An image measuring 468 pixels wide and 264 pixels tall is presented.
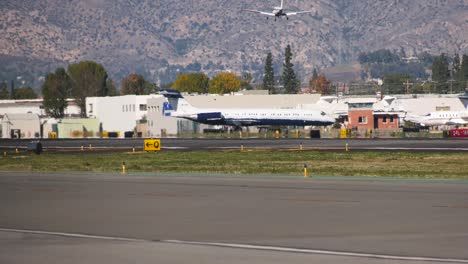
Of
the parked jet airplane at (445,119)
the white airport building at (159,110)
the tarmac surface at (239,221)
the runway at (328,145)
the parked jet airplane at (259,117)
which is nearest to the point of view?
the tarmac surface at (239,221)

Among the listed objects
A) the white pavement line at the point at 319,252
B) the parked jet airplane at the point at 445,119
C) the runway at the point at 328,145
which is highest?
the parked jet airplane at the point at 445,119

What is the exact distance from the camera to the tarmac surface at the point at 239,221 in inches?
933

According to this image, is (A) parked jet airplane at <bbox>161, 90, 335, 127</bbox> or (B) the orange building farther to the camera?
(B) the orange building

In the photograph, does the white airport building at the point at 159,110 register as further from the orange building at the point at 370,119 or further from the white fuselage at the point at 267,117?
the white fuselage at the point at 267,117

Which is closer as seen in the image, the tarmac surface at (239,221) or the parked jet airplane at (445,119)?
the tarmac surface at (239,221)

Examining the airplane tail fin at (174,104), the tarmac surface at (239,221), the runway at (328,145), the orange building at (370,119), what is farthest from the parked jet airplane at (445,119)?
the tarmac surface at (239,221)

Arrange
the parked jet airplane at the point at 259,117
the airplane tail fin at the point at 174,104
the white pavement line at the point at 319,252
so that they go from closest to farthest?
the white pavement line at the point at 319,252
the parked jet airplane at the point at 259,117
the airplane tail fin at the point at 174,104

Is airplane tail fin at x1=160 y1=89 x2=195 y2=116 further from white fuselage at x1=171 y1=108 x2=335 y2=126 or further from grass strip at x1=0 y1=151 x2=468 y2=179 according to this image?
grass strip at x1=0 y1=151 x2=468 y2=179

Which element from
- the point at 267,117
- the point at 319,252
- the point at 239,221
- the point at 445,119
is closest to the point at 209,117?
the point at 267,117

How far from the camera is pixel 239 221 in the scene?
30312 millimetres

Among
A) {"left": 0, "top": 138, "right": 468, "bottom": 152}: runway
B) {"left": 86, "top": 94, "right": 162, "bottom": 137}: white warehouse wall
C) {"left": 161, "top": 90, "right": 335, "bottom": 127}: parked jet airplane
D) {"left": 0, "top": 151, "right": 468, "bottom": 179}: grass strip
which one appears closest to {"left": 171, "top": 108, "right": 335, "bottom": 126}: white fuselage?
{"left": 161, "top": 90, "right": 335, "bottom": 127}: parked jet airplane

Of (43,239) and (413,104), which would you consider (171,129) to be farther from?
(43,239)

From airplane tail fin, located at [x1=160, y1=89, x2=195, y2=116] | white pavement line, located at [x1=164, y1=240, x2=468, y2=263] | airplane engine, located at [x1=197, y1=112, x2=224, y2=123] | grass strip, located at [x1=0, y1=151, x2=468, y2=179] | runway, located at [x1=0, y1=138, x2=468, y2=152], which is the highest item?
airplane tail fin, located at [x1=160, y1=89, x2=195, y2=116]

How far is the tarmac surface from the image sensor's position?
23.7m
